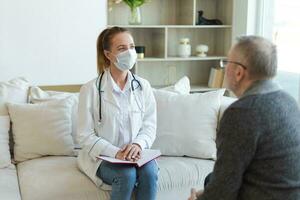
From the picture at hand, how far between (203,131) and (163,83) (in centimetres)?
163

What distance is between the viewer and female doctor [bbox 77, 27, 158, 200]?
2.16m

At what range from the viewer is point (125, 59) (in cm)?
233

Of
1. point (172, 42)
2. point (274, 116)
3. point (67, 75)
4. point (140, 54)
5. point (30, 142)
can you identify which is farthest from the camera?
point (172, 42)

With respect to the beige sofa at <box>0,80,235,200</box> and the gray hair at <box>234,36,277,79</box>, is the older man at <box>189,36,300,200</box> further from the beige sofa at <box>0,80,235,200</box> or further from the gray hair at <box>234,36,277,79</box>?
the beige sofa at <box>0,80,235,200</box>

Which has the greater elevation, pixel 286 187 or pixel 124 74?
pixel 124 74

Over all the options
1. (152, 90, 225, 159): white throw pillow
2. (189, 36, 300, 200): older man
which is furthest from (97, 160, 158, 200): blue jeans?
(189, 36, 300, 200): older man

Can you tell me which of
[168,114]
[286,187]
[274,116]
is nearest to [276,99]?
[274,116]

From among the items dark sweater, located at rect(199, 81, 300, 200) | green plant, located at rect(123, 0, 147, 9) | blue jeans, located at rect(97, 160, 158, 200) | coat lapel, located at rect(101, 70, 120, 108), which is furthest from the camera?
green plant, located at rect(123, 0, 147, 9)

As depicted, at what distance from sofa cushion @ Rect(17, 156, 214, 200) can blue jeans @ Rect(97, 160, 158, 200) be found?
104 mm

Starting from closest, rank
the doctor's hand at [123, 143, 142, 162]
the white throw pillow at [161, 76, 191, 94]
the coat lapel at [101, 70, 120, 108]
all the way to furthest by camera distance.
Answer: the doctor's hand at [123, 143, 142, 162]
the coat lapel at [101, 70, 120, 108]
the white throw pillow at [161, 76, 191, 94]

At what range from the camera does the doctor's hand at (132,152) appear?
2.18 metres

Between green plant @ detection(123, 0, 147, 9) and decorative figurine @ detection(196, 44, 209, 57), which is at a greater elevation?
green plant @ detection(123, 0, 147, 9)

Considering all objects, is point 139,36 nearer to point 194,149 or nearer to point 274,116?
point 194,149

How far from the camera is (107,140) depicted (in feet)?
7.56
